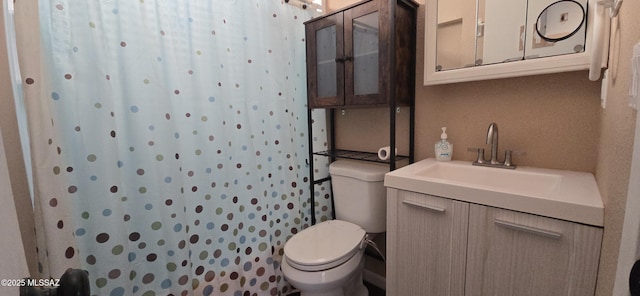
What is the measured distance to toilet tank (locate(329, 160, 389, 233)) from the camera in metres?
1.53

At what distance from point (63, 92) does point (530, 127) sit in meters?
1.91

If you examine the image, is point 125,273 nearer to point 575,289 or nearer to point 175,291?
point 175,291

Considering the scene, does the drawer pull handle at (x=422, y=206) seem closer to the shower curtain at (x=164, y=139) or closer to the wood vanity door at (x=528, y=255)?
the wood vanity door at (x=528, y=255)

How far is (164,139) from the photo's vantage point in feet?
3.95

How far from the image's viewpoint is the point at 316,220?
192 centimetres

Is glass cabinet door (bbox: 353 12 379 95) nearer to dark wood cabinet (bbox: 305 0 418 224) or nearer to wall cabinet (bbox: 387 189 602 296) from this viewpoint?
dark wood cabinet (bbox: 305 0 418 224)

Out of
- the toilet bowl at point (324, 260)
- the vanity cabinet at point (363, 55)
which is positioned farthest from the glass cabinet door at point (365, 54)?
the toilet bowl at point (324, 260)

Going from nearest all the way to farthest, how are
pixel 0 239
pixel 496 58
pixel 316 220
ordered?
pixel 0 239 < pixel 496 58 < pixel 316 220

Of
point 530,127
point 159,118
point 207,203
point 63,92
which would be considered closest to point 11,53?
point 63,92

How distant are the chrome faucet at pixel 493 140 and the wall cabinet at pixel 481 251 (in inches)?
16.7

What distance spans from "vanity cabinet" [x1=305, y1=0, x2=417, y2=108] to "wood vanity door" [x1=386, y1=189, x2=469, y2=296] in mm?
538

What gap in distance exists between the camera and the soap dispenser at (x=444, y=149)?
140cm

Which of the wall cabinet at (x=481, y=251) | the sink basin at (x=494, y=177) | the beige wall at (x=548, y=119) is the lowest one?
the wall cabinet at (x=481, y=251)

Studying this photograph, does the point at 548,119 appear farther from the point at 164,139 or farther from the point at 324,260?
the point at 164,139
